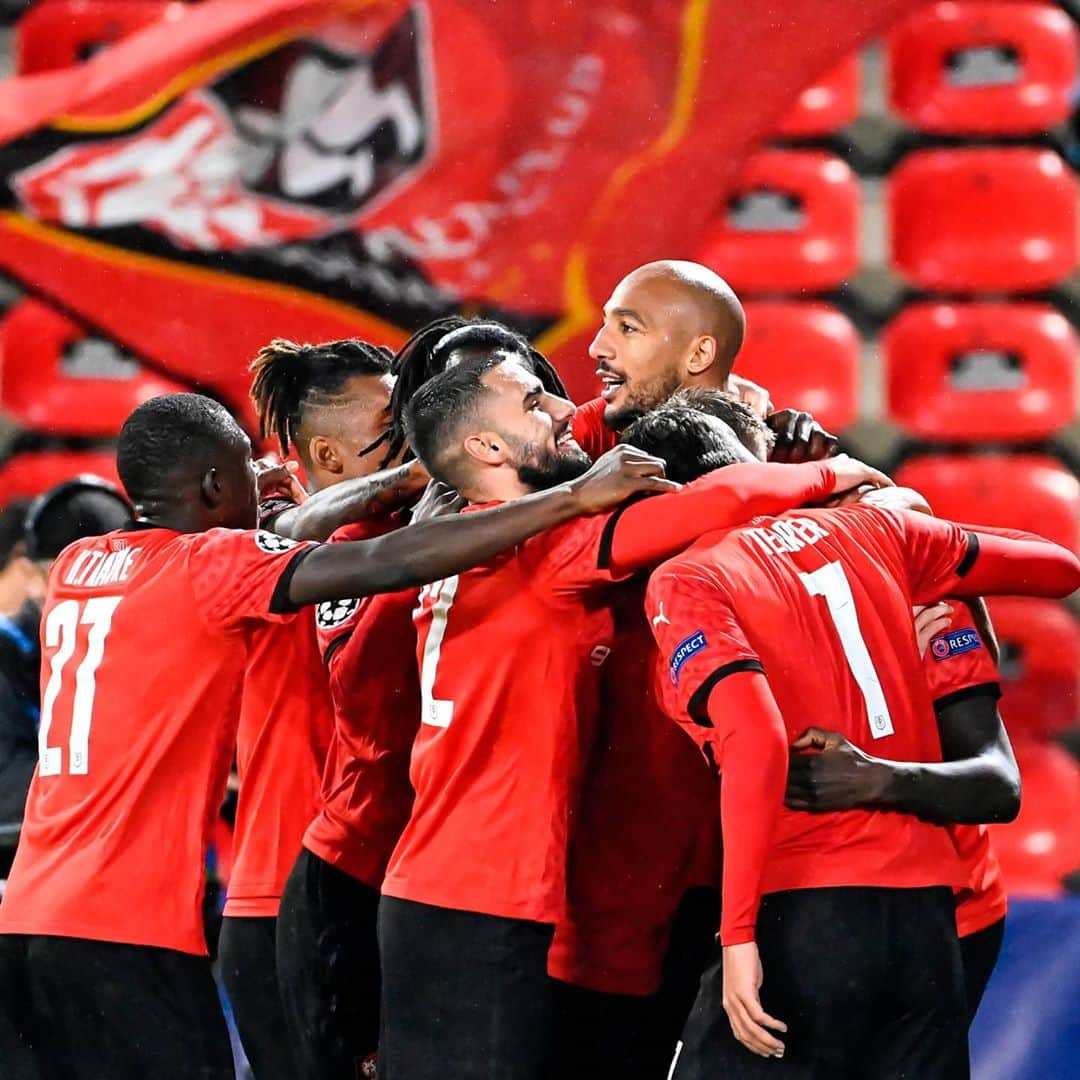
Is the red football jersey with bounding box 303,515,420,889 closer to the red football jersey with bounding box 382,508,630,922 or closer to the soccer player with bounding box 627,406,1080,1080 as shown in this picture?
the red football jersey with bounding box 382,508,630,922

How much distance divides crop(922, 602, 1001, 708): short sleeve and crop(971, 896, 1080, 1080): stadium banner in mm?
1343

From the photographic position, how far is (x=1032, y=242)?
757cm

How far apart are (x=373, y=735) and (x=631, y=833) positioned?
53 centimetres

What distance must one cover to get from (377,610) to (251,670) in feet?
1.09

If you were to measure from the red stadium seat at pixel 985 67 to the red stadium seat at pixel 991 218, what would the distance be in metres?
0.15

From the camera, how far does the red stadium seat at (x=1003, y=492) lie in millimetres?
7340

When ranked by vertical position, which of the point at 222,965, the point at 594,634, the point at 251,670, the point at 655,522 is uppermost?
the point at 655,522

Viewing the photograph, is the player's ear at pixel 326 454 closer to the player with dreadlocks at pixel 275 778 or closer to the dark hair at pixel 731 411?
the player with dreadlocks at pixel 275 778

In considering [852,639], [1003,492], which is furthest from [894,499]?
[1003,492]

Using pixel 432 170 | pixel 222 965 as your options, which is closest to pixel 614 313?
pixel 222 965

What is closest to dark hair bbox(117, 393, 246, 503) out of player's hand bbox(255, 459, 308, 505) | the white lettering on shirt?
player's hand bbox(255, 459, 308, 505)

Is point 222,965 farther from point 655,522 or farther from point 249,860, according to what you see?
point 655,522

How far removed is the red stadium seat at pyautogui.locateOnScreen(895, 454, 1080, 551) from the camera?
7340 millimetres

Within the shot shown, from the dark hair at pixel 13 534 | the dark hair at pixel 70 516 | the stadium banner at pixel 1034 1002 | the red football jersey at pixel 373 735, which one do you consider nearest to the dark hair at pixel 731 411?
the red football jersey at pixel 373 735
